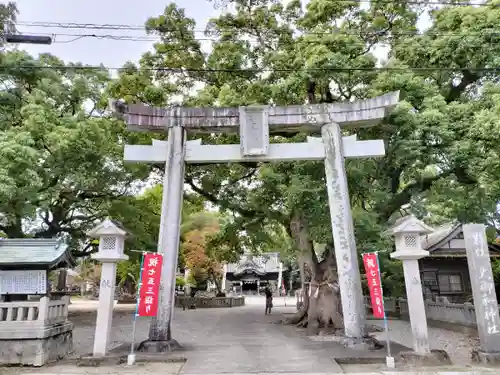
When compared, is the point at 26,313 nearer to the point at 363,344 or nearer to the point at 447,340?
the point at 363,344

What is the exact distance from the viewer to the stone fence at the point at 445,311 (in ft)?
45.2

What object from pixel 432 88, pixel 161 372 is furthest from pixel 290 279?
pixel 161 372

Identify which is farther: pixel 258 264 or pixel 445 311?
pixel 258 264

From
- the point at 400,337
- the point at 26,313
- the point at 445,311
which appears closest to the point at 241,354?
the point at 26,313

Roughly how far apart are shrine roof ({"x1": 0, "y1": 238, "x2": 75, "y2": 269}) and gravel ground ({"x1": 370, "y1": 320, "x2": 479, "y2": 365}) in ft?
31.7

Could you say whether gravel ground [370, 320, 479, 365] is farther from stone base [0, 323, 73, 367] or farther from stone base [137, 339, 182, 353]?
stone base [0, 323, 73, 367]

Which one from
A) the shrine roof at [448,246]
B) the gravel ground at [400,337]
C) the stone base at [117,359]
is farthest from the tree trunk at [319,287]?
the stone base at [117,359]

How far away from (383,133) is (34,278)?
432 inches

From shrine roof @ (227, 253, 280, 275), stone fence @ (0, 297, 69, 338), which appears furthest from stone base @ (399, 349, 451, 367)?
shrine roof @ (227, 253, 280, 275)

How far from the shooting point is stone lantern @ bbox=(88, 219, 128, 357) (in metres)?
8.73

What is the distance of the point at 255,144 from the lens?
35.0 ft

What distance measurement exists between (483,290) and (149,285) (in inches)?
287

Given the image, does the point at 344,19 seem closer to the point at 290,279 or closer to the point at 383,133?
the point at 383,133

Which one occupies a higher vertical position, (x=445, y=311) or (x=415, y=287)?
(x=415, y=287)
